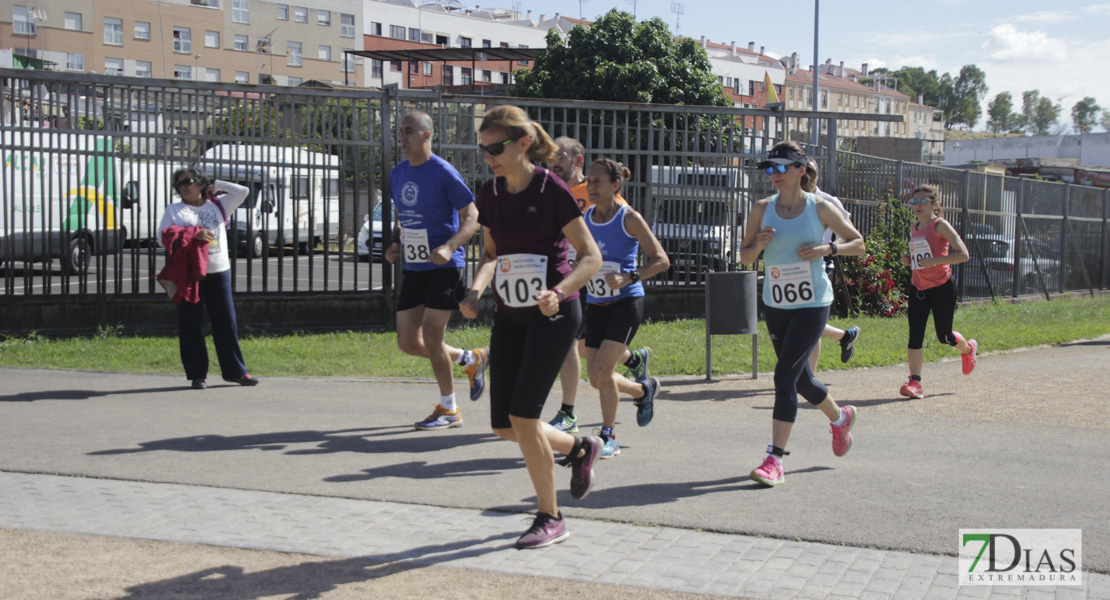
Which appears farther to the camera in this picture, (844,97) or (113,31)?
(844,97)

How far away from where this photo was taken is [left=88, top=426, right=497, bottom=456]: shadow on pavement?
6.45 m

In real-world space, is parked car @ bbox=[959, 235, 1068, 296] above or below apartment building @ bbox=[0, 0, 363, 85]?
below

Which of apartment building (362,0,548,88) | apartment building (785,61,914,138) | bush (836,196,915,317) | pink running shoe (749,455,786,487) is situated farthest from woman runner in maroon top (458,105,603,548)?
apartment building (785,61,914,138)

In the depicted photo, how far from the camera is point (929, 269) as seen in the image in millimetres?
8867

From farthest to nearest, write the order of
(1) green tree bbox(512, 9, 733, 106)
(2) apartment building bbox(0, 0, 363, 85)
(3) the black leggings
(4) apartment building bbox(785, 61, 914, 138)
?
(4) apartment building bbox(785, 61, 914, 138) → (2) apartment building bbox(0, 0, 363, 85) → (1) green tree bbox(512, 9, 733, 106) → (3) the black leggings

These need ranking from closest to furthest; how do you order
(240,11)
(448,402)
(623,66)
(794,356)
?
(794,356) → (448,402) → (623,66) → (240,11)

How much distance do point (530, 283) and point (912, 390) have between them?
5.08m

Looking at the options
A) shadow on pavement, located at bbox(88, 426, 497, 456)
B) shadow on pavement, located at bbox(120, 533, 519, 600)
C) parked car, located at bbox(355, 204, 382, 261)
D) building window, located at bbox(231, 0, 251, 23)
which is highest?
building window, located at bbox(231, 0, 251, 23)

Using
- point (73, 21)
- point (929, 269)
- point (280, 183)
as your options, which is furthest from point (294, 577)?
point (73, 21)

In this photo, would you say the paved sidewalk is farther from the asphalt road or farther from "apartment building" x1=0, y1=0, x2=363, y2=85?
"apartment building" x1=0, y1=0, x2=363, y2=85

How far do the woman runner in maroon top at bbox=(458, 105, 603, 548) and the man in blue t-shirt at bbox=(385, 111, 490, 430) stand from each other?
2186 millimetres

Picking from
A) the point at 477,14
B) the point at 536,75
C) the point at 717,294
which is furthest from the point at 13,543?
the point at 477,14

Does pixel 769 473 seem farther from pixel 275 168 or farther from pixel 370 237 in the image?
pixel 275 168

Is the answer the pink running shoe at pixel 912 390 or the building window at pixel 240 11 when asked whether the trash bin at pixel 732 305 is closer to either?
the pink running shoe at pixel 912 390
